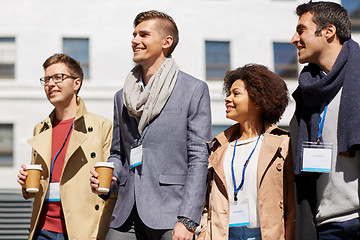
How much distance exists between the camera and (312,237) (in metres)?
3.25

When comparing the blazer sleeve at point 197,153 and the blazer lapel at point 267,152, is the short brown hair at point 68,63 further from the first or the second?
the blazer lapel at point 267,152

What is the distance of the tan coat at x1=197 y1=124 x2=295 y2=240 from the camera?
11.6ft

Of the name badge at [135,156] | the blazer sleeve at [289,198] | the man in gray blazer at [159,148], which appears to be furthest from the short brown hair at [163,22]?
the blazer sleeve at [289,198]

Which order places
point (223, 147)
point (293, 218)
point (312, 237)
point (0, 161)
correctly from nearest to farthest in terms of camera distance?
point (312, 237) → point (293, 218) → point (223, 147) → point (0, 161)

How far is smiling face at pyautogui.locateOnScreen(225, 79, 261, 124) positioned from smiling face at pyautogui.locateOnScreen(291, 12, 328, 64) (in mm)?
561

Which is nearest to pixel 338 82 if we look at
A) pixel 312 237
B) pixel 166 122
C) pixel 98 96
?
pixel 312 237

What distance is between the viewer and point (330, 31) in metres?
3.46

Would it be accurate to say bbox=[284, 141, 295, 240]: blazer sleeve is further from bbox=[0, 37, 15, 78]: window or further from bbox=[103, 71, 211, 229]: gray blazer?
bbox=[0, 37, 15, 78]: window

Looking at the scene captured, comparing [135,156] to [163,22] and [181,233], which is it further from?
[163,22]

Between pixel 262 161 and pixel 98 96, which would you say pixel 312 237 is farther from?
pixel 98 96

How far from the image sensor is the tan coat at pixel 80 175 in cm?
435

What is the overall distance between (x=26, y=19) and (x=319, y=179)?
17400mm

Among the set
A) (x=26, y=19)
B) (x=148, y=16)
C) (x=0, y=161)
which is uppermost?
(x=26, y=19)

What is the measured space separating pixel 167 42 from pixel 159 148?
2.69 feet
